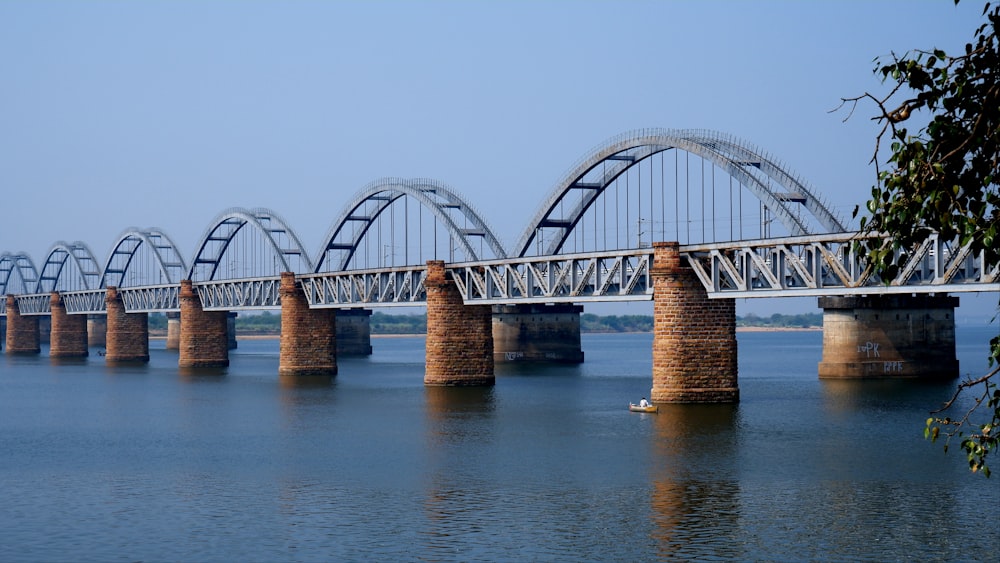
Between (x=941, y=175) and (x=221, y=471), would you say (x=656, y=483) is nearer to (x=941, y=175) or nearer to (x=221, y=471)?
(x=221, y=471)

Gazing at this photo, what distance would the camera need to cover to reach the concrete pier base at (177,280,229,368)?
114 m

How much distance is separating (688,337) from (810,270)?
20.8 feet

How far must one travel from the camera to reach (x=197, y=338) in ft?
378

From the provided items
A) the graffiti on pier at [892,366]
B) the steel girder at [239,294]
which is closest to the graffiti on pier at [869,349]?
the graffiti on pier at [892,366]

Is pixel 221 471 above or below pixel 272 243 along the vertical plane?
below

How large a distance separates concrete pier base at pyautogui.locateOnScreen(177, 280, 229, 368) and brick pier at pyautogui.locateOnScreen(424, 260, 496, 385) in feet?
149

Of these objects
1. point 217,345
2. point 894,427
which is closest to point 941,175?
point 894,427

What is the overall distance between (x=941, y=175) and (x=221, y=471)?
31981mm

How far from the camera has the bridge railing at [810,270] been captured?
46.0 metres

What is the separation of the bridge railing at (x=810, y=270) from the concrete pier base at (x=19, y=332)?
135 metres

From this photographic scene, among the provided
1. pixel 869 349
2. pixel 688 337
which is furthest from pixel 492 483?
pixel 869 349

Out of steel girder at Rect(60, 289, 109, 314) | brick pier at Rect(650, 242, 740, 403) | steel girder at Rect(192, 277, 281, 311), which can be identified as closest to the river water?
brick pier at Rect(650, 242, 740, 403)

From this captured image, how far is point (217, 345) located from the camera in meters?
116

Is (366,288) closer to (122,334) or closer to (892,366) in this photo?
(892,366)
